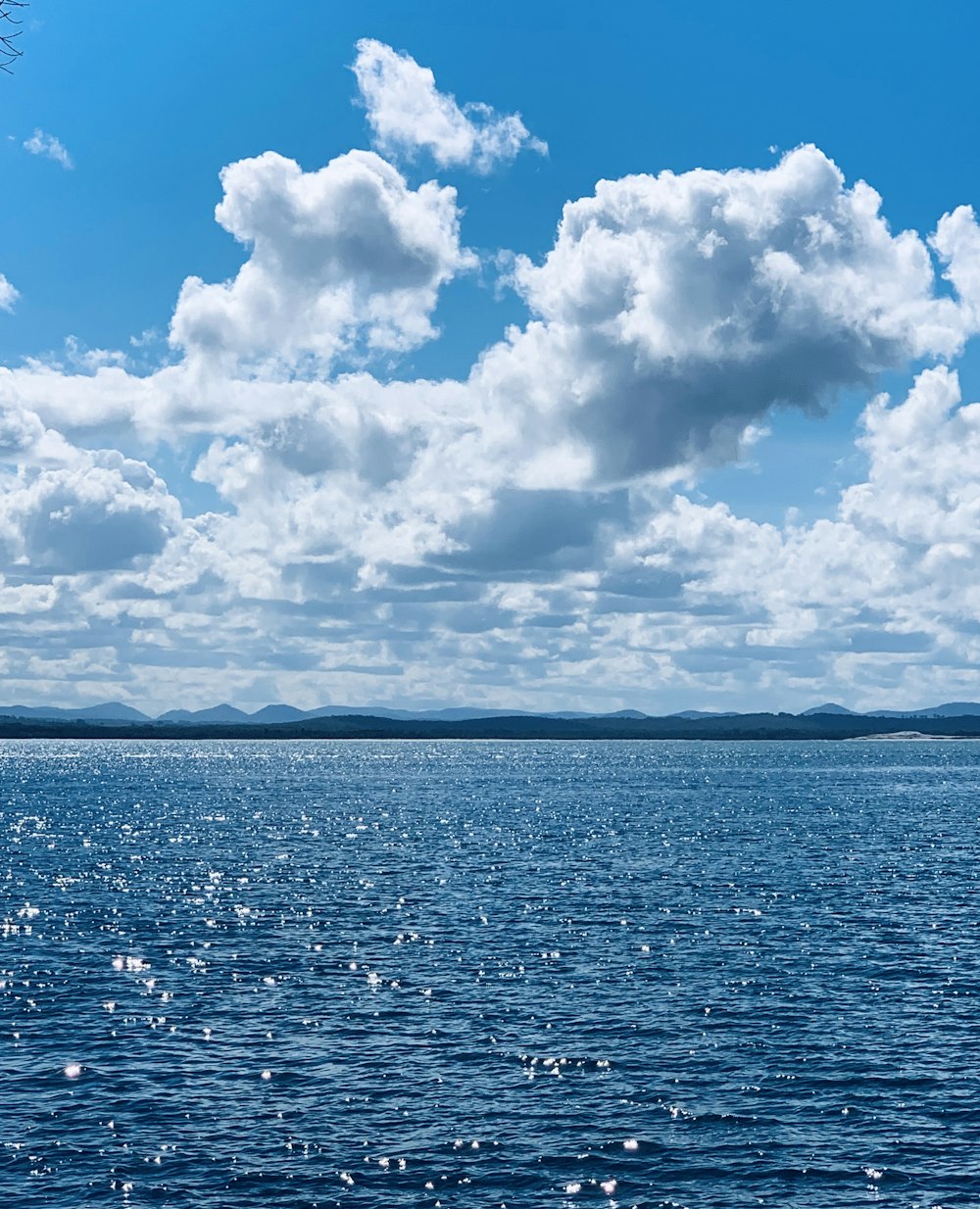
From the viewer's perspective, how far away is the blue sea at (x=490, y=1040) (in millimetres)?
39750

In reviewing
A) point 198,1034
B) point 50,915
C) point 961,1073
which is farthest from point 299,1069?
point 50,915

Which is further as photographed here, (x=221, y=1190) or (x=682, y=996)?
(x=682, y=996)

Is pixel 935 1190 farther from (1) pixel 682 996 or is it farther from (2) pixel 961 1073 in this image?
(1) pixel 682 996

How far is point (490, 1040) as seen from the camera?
54531 millimetres

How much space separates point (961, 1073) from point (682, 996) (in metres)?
16.3

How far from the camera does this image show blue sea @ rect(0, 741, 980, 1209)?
1565 inches

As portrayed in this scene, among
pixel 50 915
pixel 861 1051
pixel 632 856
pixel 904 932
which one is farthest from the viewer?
pixel 632 856

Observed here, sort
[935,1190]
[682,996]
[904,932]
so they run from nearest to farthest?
[935,1190] < [682,996] < [904,932]

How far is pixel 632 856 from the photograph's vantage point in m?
125

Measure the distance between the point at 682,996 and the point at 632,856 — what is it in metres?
63.2

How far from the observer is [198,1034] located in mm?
55469

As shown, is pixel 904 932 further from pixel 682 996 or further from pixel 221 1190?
pixel 221 1190

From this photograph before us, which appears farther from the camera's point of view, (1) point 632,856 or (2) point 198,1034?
(1) point 632,856

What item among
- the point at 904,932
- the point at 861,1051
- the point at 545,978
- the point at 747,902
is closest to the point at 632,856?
the point at 747,902
